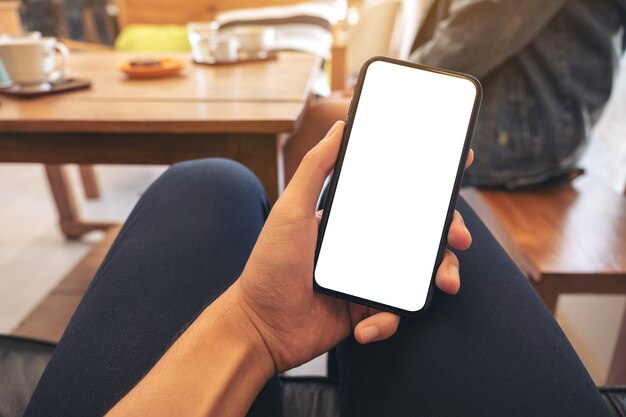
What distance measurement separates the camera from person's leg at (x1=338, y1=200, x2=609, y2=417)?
1.05 feet

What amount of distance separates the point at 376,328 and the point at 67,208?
1435mm

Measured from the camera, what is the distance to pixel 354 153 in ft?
1.29

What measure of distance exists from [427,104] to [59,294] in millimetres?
1150

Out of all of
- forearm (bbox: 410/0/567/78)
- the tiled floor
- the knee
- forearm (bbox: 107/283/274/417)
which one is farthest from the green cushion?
forearm (bbox: 107/283/274/417)

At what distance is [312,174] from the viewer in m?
0.37

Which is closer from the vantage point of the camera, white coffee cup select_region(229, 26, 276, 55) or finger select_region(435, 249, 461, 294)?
finger select_region(435, 249, 461, 294)

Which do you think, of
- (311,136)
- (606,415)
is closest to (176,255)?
(606,415)

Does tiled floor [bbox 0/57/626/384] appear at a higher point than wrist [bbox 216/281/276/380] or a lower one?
lower

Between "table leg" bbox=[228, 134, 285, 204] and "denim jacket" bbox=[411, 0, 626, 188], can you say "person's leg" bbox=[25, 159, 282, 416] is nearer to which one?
"table leg" bbox=[228, 134, 285, 204]

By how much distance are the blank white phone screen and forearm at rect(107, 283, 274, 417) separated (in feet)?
0.29

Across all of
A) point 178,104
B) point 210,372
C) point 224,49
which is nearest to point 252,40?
point 224,49

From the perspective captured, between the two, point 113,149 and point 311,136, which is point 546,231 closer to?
point 311,136

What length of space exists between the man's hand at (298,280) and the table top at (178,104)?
26cm

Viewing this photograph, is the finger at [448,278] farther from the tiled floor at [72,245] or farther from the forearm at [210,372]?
the tiled floor at [72,245]
